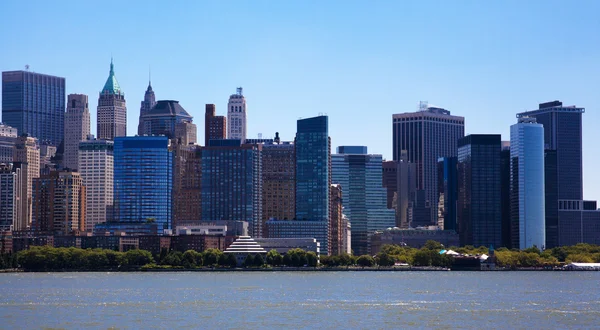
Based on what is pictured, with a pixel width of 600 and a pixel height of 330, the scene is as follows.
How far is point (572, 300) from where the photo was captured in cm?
15175

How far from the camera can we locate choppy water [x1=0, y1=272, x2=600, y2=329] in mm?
115688

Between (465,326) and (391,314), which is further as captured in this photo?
(391,314)

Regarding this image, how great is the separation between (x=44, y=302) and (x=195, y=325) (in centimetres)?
3689

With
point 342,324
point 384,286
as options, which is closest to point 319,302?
point 342,324

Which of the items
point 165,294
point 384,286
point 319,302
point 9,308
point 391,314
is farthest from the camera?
point 384,286

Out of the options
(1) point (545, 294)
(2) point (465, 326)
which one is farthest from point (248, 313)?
(1) point (545, 294)

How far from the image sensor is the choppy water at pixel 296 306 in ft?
380

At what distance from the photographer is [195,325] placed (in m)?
113

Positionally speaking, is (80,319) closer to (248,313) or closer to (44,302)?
(248,313)

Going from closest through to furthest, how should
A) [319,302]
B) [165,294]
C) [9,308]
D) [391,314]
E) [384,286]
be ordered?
[391,314] → [9,308] → [319,302] → [165,294] → [384,286]

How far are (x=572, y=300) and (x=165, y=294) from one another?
50358 millimetres

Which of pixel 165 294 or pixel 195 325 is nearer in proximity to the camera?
pixel 195 325

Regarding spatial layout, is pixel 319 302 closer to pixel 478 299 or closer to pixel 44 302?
pixel 478 299

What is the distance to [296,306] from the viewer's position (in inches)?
5389
